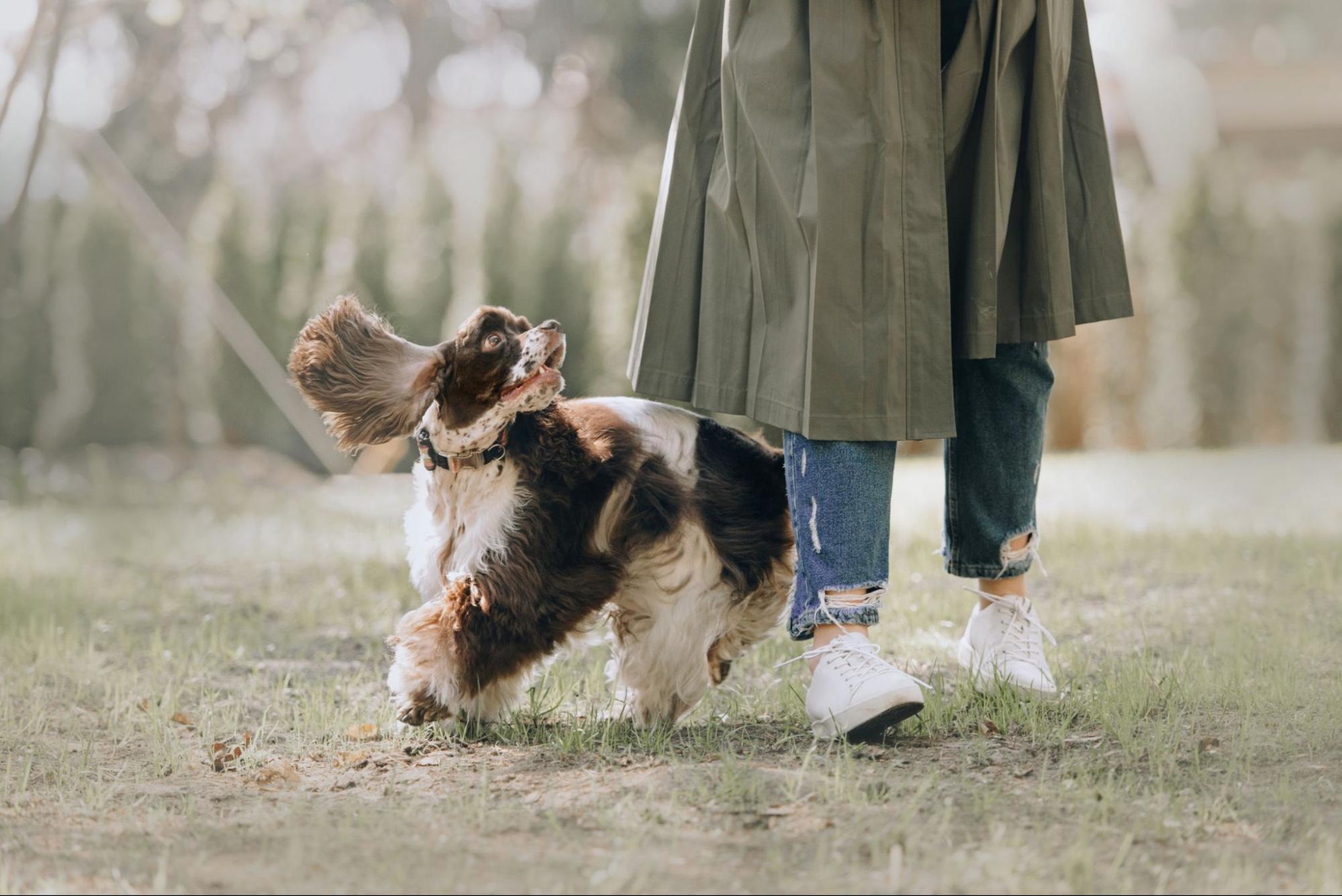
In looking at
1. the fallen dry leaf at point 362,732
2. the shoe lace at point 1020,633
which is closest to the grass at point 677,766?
the fallen dry leaf at point 362,732

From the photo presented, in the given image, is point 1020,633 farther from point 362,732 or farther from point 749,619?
point 362,732

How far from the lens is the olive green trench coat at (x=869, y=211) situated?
7.27 feet

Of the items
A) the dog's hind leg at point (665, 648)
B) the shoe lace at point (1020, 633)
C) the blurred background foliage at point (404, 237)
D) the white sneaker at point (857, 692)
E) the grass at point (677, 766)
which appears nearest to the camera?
the grass at point (677, 766)

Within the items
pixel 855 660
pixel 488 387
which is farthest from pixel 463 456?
pixel 855 660

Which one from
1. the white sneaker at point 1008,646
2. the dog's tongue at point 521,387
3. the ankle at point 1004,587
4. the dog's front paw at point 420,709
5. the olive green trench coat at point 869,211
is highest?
the olive green trench coat at point 869,211

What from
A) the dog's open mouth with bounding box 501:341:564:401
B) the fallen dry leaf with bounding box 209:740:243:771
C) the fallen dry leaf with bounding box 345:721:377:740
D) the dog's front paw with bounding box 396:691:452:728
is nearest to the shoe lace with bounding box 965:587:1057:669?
the dog's open mouth with bounding box 501:341:564:401

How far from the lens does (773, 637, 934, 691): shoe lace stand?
Result: 2.23 metres

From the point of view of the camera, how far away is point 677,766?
2.16m

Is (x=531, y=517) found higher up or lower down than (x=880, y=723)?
higher up

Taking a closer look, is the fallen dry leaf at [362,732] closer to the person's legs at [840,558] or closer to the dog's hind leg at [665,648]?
the dog's hind leg at [665,648]

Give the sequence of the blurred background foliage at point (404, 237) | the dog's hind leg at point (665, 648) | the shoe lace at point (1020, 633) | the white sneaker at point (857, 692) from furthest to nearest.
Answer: the blurred background foliage at point (404, 237) → the shoe lace at point (1020, 633) → the dog's hind leg at point (665, 648) → the white sneaker at point (857, 692)

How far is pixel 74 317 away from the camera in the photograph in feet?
28.5

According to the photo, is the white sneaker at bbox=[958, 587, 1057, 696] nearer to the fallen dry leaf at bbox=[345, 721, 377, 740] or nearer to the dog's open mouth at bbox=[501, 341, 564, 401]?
the dog's open mouth at bbox=[501, 341, 564, 401]

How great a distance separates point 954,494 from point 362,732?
1.24 metres
